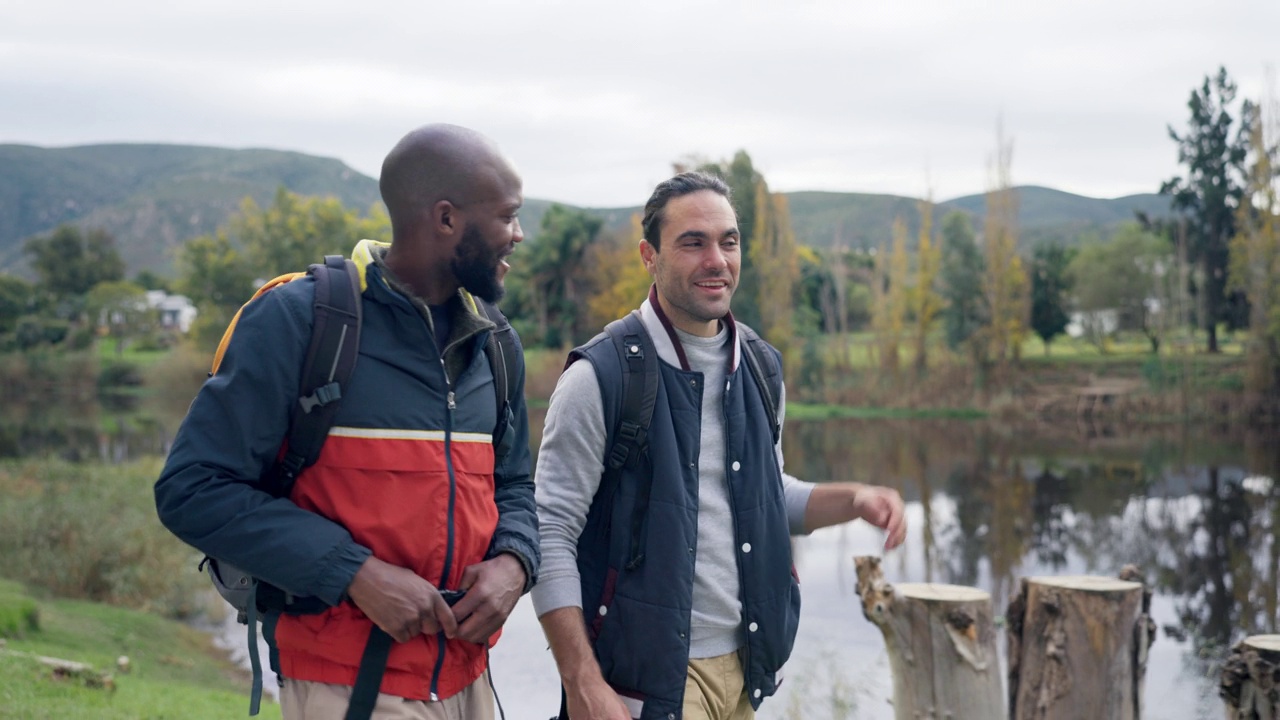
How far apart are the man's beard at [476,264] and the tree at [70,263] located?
82.4 meters

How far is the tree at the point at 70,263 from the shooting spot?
77.0 meters

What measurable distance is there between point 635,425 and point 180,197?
555 feet

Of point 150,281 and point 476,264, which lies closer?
point 476,264

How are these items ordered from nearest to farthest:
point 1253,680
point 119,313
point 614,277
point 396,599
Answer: point 396,599, point 1253,680, point 614,277, point 119,313

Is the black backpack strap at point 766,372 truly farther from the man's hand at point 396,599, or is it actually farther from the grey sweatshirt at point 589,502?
the man's hand at point 396,599

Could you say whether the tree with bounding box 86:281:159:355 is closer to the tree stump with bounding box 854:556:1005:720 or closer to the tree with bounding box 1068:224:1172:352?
the tree with bounding box 1068:224:1172:352

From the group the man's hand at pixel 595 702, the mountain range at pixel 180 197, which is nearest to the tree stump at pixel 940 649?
the man's hand at pixel 595 702

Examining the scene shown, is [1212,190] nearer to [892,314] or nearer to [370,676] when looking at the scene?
[892,314]

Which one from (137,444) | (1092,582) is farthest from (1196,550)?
(137,444)

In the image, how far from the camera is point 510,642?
40.5 feet

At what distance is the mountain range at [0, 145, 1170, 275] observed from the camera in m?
115

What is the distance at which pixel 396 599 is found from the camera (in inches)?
79.7

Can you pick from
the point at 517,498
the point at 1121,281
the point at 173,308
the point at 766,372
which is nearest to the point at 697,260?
the point at 766,372

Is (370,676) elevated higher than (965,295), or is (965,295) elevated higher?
(965,295)
